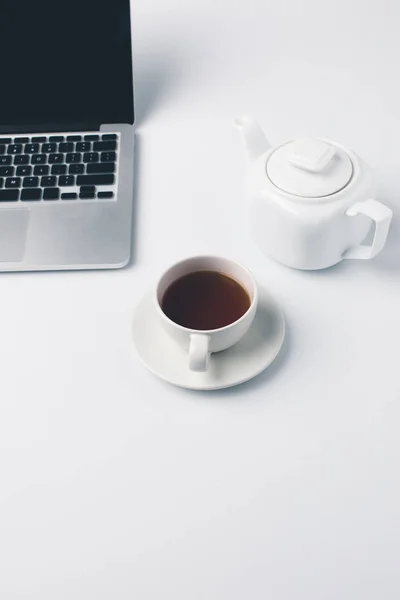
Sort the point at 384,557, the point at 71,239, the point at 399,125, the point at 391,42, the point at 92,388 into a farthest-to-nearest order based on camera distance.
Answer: the point at 391,42 → the point at 399,125 → the point at 71,239 → the point at 92,388 → the point at 384,557

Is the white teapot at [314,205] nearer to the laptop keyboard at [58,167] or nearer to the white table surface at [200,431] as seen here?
the white table surface at [200,431]

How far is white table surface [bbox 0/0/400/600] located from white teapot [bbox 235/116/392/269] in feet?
0.13

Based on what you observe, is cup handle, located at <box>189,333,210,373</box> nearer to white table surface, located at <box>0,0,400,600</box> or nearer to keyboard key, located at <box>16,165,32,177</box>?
white table surface, located at <box>0,0,400,600</box>

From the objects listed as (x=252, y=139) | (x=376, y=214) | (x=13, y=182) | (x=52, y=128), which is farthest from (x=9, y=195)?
(x=376, y=214)

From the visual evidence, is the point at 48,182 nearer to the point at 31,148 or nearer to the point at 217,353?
the point at 31,148

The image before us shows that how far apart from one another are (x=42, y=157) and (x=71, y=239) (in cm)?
14

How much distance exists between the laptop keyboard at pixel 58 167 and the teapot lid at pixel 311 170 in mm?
209

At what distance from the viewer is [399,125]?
87cm

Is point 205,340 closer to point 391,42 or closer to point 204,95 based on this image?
point 204,95

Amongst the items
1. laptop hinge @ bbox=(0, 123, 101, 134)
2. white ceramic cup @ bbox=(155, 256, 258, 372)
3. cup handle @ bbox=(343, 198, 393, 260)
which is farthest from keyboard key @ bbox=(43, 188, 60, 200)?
cup handle @ bbox=(343, 198, 393, 260)

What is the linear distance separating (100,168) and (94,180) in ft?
0.06

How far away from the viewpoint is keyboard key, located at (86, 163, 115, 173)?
807 millimetres

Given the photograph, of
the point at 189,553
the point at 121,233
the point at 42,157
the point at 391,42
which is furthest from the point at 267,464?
the point at 391,42

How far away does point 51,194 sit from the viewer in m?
0.79
